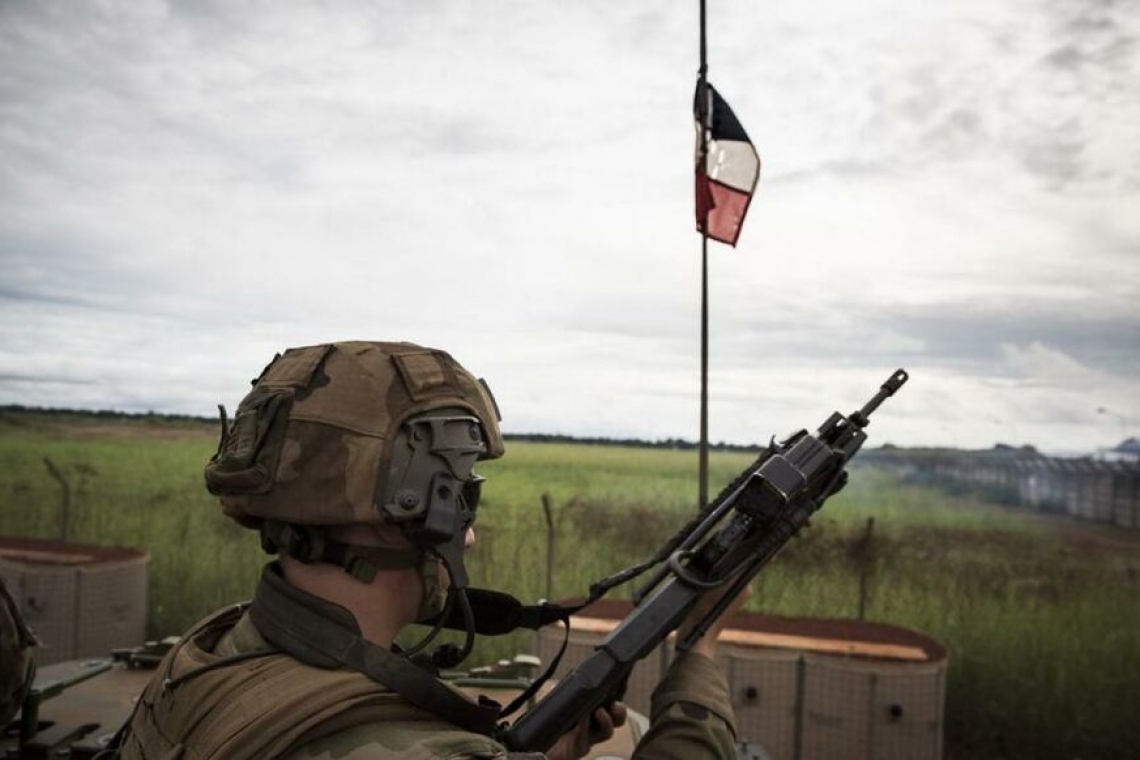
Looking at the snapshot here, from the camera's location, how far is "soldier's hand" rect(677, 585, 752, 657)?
3.34 m

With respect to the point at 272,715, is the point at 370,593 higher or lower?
higher

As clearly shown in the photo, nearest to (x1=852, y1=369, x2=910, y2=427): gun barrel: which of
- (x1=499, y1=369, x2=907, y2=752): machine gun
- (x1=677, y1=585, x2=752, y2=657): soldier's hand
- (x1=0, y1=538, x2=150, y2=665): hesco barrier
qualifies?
(x1=499, y1=369, x2=907, y2=752): machine gun

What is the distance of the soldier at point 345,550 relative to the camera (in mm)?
2102

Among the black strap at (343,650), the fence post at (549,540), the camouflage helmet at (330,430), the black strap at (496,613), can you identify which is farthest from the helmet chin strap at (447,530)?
the fence post at (549,540)

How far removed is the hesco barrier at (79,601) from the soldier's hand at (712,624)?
775 cm

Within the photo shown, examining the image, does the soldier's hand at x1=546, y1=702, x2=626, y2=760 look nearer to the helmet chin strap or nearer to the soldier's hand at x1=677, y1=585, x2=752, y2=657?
the soldier's hand at x1=677, y1=585, x2=752, y2=657

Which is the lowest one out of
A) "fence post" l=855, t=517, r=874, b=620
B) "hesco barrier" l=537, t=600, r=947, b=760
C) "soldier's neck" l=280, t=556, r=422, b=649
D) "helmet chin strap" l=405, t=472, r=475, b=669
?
"hesco barrier" l=537, t=600, r=947, b=760

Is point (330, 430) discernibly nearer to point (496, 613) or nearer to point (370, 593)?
point (370, 593)

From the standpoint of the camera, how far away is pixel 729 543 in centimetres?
346

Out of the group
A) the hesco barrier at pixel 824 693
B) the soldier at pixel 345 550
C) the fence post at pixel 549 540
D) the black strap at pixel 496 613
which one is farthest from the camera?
the fence post at pixel 549 540

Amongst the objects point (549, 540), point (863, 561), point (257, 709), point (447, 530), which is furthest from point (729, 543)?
point (863, 561)

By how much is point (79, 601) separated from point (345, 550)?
27.4ft

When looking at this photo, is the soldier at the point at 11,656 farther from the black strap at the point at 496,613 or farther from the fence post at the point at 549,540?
the fence post at the point at 549,540

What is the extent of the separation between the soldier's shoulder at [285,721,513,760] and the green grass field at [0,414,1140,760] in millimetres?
6111
